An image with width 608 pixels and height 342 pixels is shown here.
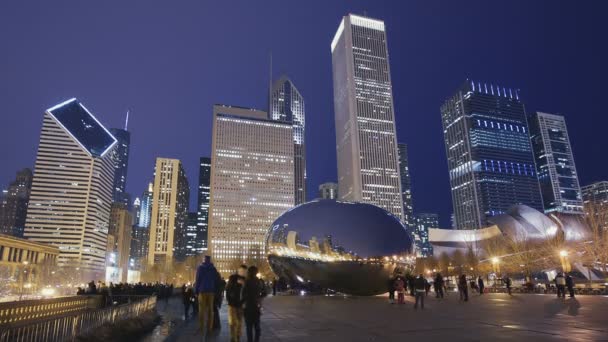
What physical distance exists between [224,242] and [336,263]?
17113cm

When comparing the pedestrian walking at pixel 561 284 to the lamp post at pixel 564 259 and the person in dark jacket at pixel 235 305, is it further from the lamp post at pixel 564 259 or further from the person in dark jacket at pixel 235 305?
the lamp post at pixel 564 259

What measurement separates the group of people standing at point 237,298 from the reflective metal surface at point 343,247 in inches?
598

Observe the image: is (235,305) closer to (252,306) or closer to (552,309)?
(252,306)

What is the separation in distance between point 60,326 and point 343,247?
19.3m

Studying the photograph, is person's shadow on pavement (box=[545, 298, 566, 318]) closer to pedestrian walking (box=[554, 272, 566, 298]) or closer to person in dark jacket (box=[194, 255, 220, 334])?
pedestrian walking (box=[554, 272, 566, 298])

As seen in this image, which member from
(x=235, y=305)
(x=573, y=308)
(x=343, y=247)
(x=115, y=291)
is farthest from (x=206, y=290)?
(x=115, y=291)

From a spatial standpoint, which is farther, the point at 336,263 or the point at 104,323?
the point at 336,263

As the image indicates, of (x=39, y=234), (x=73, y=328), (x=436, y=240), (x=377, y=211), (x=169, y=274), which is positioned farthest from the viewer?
(x=39, y=234)

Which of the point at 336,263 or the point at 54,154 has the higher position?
the point at 54,154

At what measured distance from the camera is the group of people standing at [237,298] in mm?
9453

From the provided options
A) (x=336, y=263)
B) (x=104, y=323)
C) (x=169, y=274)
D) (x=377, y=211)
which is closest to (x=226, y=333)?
(x=104, y=323)

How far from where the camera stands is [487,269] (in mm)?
83750

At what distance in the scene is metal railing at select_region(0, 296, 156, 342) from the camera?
776 centimetres

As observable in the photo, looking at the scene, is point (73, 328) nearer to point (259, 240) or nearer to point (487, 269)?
point (487, 269)
